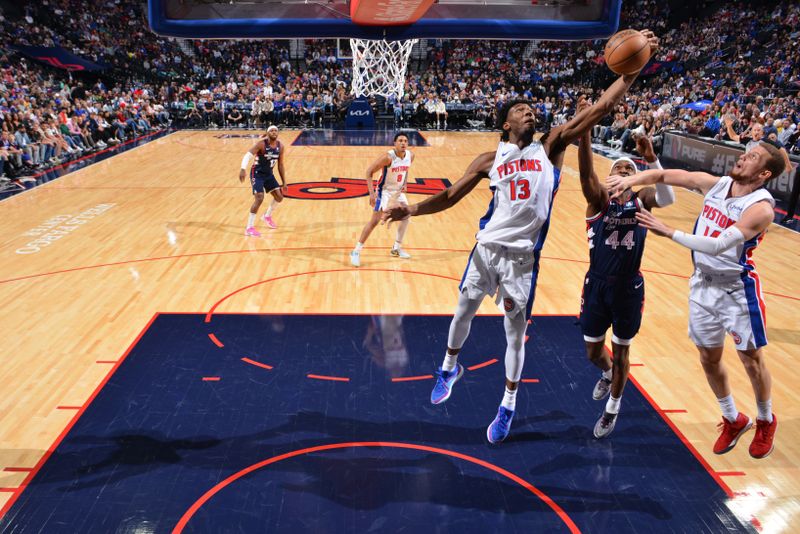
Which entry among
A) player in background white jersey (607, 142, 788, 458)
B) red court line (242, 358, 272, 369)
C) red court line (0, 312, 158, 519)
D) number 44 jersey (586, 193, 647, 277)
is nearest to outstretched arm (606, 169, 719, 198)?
player in background white jersey (607, 142, 788, 458)

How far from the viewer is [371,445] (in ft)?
13.5

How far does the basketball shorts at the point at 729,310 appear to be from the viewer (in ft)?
12.0

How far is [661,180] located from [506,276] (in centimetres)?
107

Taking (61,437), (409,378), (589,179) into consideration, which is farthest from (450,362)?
(61,437)

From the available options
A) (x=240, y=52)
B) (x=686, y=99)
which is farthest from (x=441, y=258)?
(x=240, y=52)

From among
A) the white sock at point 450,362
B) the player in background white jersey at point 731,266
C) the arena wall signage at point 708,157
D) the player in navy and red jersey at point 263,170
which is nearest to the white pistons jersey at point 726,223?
the player in background white jersey at point 731,266

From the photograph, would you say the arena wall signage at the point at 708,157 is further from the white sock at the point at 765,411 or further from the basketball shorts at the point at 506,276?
the basketball shorts at the point at 506,276

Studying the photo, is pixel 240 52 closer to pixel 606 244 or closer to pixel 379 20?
pixel 379 20

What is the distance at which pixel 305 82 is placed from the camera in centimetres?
2728

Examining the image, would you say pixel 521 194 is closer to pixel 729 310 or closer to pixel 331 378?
pixel 729 310

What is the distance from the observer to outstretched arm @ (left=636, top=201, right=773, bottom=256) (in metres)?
3.41

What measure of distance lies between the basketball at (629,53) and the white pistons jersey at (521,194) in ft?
2.08

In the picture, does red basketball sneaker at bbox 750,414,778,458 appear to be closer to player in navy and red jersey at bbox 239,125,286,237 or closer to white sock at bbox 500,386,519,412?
white sock at bbox 500,386,519,412

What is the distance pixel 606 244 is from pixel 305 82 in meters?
25.1
